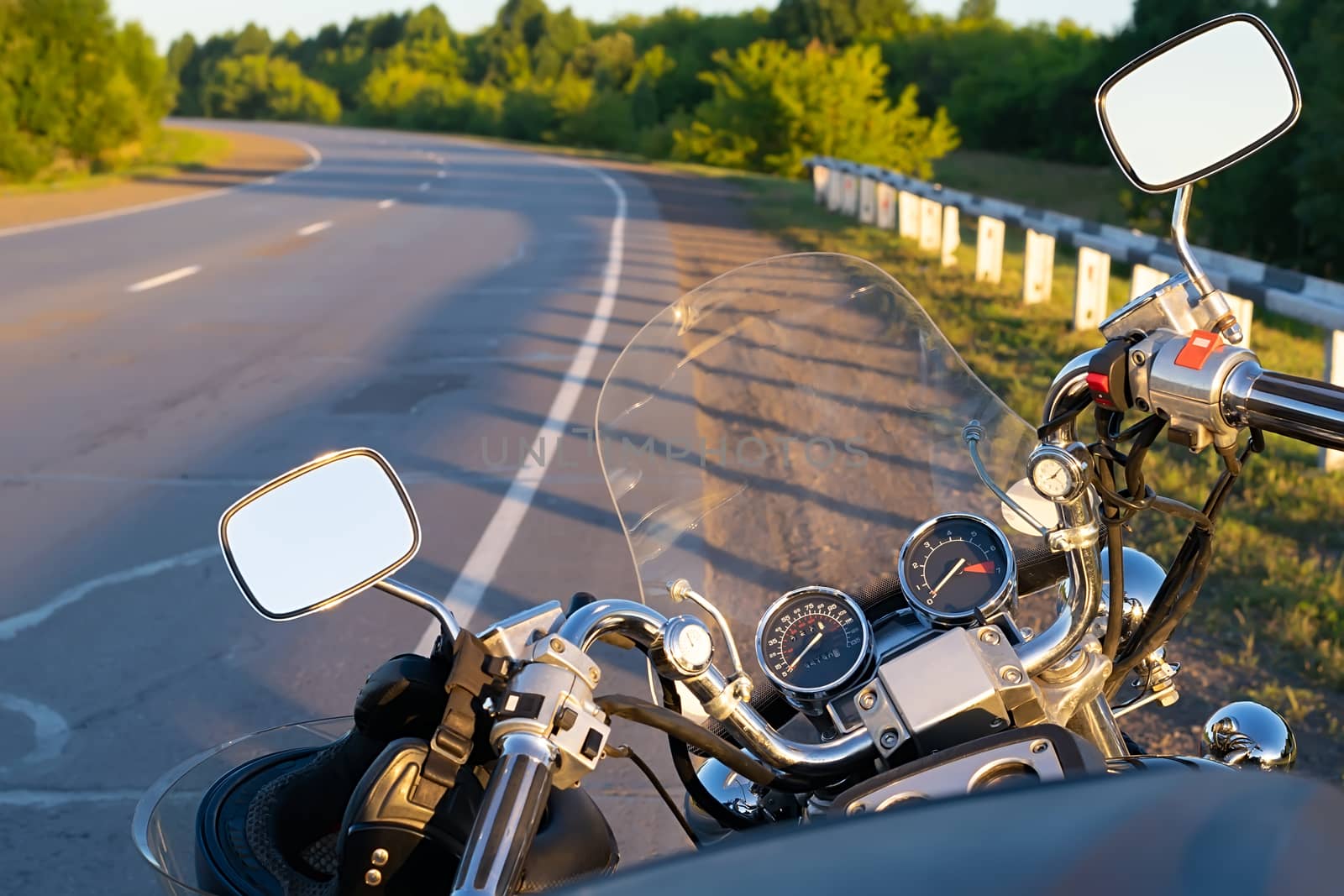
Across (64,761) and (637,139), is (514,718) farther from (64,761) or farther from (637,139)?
(637,139)

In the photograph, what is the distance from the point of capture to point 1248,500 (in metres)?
7.20

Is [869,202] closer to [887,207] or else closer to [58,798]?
[887,207]

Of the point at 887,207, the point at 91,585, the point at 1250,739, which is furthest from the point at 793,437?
the point at 887,207

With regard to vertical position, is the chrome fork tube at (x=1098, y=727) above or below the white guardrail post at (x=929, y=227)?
above

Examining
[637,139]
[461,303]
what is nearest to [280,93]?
[637,139]

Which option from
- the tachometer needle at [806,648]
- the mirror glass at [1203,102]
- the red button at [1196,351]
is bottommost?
the tachometer needle at [806,648]

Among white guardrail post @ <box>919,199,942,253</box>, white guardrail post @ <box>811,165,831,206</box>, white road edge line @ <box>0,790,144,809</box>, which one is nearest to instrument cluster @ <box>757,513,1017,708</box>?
white road edge line @ <box>0,790,144,809</box>

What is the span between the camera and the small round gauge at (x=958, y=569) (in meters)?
2.15

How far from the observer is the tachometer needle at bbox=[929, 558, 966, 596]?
2.20 metres

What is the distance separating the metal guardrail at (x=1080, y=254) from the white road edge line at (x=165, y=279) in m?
8.66

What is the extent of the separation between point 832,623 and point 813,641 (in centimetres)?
4

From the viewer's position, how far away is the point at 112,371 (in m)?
10.6

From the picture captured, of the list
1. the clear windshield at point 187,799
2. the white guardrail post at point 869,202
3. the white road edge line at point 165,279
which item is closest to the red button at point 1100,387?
the clear windshield at point 187,799

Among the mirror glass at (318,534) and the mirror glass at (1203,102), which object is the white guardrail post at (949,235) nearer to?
the mirror glass at (1203,102)
